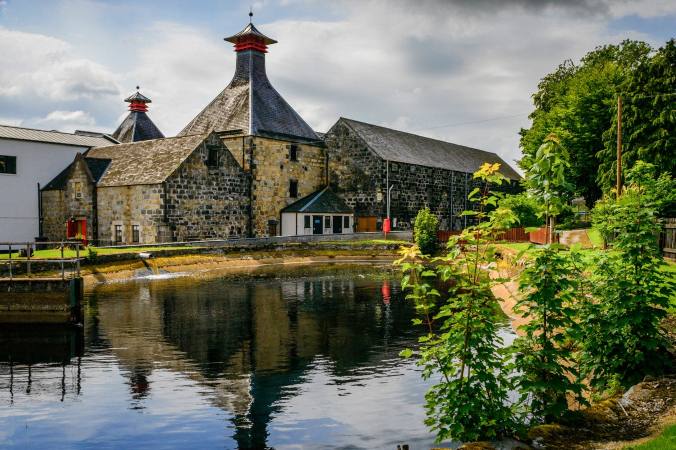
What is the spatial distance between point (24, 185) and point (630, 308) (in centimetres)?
4587

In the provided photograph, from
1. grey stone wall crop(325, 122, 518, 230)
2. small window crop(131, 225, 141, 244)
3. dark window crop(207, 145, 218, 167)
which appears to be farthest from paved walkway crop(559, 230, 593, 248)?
small window crop(131, 225, 141, 244)

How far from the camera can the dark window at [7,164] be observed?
43.7 metres

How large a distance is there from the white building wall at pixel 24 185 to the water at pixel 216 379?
25.5 metres

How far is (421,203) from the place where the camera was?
56.8 metres

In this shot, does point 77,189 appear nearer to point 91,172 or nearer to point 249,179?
point 91,172

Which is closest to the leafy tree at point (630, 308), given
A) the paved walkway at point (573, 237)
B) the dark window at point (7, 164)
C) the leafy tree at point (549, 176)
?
the leafy tree at point (549, 176)

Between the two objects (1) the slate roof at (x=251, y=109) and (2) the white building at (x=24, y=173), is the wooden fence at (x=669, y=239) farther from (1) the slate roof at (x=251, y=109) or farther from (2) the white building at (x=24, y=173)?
(2) the white building at (x=24, y=173)

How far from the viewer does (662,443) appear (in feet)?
23.2

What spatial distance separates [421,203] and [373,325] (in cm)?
3869

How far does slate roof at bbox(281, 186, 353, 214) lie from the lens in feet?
166

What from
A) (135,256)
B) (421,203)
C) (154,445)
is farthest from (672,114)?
(154,445)

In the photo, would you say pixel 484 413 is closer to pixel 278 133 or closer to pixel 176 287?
pixel 176 287

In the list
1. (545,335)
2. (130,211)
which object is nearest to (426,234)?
(130,211)

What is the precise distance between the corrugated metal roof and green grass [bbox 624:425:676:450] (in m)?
46.6
